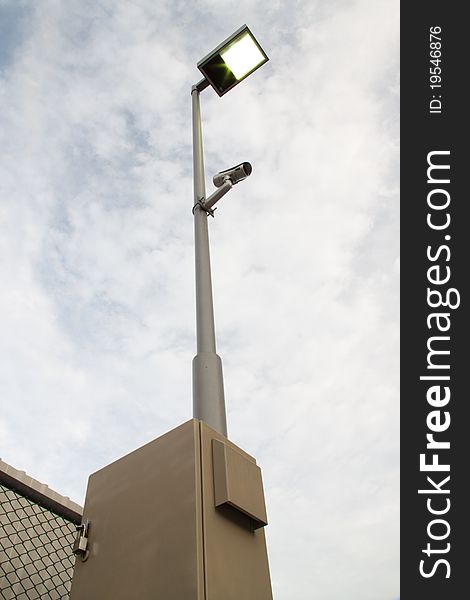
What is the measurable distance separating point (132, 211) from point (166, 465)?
6.73 m

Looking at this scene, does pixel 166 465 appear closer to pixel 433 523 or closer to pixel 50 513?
pixel 50 513

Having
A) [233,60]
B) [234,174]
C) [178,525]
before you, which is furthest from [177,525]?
[233,60]

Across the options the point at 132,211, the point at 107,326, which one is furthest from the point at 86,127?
the point at 107,326

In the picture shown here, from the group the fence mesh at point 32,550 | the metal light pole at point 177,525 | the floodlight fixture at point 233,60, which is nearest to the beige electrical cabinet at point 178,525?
the metal light pole at point 177,525

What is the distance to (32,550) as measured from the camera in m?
2.03

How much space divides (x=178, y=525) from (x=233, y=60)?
290cm

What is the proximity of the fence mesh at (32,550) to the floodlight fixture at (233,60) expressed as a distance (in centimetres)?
276

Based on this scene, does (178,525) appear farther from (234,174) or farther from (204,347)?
(234,174)

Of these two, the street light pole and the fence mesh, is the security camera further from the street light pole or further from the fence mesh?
the fence mesh

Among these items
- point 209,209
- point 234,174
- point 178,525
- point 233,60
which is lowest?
point 178,525

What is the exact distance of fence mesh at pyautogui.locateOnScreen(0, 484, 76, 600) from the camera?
6.35ft

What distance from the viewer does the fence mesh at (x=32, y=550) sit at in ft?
6.35

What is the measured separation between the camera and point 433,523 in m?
3.39

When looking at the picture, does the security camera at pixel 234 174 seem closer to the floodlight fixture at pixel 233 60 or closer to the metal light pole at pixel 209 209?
the metal light pole at pixel 209 209
